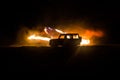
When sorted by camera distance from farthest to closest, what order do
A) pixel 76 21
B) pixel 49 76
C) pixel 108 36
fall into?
1. pixel 76 21
2. pixel 108 36
3. pixel 49 76

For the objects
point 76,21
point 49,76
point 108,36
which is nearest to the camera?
point 49,76

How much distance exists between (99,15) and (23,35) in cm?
1340

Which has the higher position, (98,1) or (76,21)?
(98,1)

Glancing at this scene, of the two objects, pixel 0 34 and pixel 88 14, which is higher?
pixel 88 14

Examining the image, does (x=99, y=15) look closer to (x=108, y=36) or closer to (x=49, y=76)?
(x=108, y=36)

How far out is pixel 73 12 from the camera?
5150 cm

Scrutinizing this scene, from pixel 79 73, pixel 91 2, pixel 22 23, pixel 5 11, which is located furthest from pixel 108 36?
pixel 79 73

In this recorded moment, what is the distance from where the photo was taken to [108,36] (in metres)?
44.2

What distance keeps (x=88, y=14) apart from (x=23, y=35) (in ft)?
39.2

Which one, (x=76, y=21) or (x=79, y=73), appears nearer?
(x=79, y=73)

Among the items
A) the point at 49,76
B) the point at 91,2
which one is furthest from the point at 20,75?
the point at 91,2

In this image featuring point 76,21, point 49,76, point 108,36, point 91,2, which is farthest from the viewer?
point 91,2

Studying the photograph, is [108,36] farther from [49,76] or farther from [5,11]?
[49,76]

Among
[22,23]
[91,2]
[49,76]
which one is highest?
[91,2]
